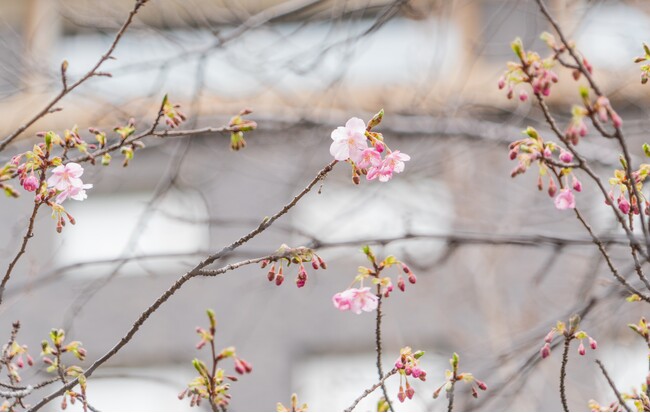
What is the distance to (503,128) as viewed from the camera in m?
4.22

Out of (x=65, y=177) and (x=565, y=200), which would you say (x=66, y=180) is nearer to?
(x=65, y=177)

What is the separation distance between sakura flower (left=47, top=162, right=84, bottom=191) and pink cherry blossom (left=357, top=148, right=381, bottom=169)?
62 centimetres

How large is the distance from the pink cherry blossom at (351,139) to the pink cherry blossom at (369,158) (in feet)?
0.07

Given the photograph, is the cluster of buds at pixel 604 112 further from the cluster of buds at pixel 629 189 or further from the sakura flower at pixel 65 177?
the sakura flower at pixel 65 177

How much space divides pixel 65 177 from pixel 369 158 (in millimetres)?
675

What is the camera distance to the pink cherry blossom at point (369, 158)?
1.79 m

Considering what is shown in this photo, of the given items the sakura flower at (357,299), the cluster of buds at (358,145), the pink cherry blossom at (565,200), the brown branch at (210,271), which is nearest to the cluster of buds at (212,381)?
the brown branch at (210,271)

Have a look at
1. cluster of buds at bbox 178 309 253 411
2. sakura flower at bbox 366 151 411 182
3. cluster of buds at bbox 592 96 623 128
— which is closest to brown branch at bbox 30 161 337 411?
cluster of buds at bbox 178 309 253 411

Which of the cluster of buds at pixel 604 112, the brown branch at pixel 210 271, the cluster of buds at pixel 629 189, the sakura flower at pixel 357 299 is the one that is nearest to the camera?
the cluster of buds at pixel 604 112

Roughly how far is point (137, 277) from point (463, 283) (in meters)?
4.29

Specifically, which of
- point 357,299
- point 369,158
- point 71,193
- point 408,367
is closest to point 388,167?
point 369,158

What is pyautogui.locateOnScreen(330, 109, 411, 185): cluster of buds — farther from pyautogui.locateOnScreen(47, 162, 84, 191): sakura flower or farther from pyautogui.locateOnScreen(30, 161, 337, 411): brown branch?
pyautogui.locateOnScreen(47, 162, 84, 191): sakura flower

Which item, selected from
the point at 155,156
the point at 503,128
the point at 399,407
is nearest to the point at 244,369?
the point at 503,128

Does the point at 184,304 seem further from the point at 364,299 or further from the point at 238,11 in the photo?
the point at 364,299
